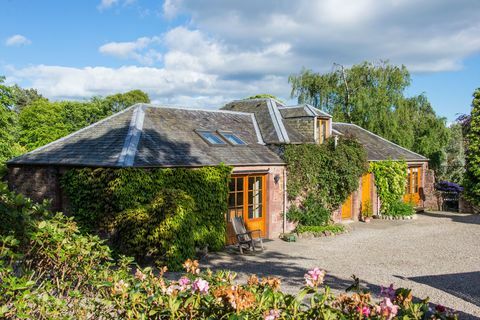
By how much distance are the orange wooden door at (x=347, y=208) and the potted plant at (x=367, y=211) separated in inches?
27.6

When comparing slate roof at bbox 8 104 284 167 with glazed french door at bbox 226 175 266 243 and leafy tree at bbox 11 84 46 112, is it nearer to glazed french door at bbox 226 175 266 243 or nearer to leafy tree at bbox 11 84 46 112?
glazed french door at bbox 226 175 266 243

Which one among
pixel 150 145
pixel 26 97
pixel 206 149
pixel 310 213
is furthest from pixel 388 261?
pixel 26 97

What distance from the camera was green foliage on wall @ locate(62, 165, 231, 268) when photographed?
470 inches

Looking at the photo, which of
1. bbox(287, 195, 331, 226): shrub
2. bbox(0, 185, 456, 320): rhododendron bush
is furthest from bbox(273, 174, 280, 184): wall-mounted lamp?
bbox(0, 185, 456, 320): rhododendron bush

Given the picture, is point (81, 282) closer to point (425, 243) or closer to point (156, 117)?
point (156, 117)

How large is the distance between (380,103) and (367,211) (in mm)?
12969

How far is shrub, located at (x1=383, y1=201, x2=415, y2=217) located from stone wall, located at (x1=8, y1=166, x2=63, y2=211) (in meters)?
15.4

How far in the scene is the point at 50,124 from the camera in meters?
37.5

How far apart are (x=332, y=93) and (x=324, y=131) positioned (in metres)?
15.6

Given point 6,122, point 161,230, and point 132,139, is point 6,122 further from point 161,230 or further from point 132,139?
point 161,230

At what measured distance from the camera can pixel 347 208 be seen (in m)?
20.6

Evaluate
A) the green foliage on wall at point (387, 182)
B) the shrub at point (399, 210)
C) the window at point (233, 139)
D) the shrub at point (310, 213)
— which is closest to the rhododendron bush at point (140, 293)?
the window at point (233, 139)

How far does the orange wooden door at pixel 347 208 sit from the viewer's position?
20.4 m

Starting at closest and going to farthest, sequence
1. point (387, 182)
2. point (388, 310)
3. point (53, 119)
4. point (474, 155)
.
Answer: point (388, 310), point (474, 155), point (387, 182), point (53, 119)
